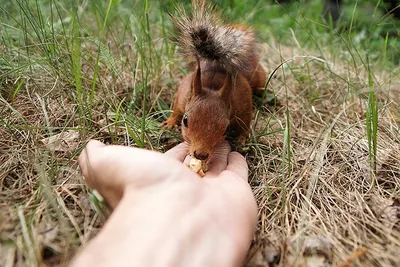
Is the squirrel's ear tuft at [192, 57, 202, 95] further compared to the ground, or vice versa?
the squirrel's ear tuft at [192, 57, 202, 95]

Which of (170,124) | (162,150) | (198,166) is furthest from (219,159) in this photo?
(170,124)

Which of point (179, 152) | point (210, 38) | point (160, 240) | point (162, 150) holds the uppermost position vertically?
point (210, 38)

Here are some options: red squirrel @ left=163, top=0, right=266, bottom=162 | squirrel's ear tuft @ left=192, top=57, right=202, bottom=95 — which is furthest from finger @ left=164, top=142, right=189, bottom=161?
squirrel's ear tuft @ left=192, top=57, right=202, bottom=95

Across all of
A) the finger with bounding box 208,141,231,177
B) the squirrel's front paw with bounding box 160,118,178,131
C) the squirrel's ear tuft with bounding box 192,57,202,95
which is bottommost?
the squirrel's front paw with bounding box 160,118,178,131

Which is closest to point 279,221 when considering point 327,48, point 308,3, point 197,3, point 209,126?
point 209,126

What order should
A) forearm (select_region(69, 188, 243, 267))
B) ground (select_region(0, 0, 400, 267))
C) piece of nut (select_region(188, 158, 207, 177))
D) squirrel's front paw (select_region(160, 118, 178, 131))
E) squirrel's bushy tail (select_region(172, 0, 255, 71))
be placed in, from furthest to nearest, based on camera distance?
squirrel's front paw (select_region(160, 118, 178, 131)) < squirrel's bushy tail (select_region(172, 0, 255, 71)) < piece of nut (select_region(188, 158, 207, 177)) < ground (select_region(0, 0, 400, 267)) < forearm (select_region(69, 188, 243, 267))

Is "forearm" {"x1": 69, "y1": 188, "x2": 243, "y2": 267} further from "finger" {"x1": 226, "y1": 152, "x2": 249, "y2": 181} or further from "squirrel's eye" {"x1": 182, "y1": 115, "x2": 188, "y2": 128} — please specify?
"squirrel's eye" {"x1": 182, "y1": 115, "x2": 188, "y2": 128}

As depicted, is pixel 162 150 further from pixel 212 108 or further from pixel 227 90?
pixel 227 90
